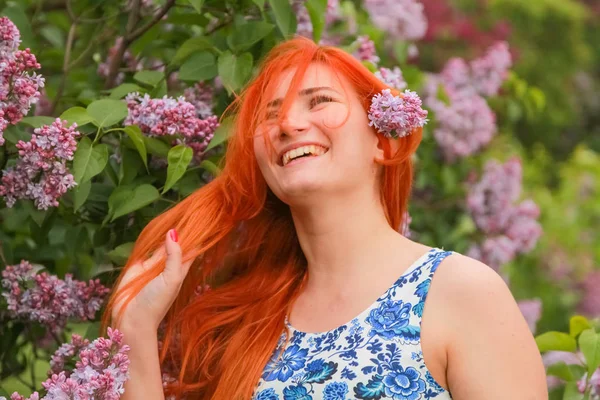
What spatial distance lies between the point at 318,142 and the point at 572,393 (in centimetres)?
86

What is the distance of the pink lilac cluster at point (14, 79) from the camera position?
1.92 metres

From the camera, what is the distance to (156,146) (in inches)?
85.0

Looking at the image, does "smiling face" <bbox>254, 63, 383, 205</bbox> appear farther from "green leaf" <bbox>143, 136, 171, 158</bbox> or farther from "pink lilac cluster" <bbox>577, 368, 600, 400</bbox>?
"pink lilac cluster" <bbox>577, 368, 600, 400</bbox>

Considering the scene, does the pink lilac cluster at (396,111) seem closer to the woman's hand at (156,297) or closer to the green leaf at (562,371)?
the woman's hand at (156,297)

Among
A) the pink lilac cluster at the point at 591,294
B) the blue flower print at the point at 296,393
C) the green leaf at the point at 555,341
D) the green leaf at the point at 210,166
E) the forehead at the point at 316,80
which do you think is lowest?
the pink lilac cluster at the point at 591,294

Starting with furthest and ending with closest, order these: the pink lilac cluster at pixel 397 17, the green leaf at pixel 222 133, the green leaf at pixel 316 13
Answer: the pink lilac cluster at pixel 397 17, the green leaf at pixel 316 13, the green leaf at pixel 222 133

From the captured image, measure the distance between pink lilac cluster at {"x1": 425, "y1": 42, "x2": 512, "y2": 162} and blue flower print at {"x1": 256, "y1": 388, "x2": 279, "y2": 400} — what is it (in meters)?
1.63

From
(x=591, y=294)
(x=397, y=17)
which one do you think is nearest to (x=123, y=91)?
(x=397, y=17)

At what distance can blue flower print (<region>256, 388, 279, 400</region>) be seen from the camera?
6.53ft

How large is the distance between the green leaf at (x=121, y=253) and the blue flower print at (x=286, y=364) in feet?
1.33

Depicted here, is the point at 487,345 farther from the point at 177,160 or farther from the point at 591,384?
the point at 177,160

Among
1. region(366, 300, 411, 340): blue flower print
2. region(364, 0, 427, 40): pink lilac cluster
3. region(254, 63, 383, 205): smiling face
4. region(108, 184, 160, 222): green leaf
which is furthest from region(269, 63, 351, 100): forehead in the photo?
region(364, 0, 427, 40): pink lilac cluster

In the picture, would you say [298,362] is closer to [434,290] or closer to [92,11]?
[434,290]

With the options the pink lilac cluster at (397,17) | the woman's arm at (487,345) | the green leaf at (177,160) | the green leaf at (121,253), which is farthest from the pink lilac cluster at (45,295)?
the pink lilac cluster at (397,17)
